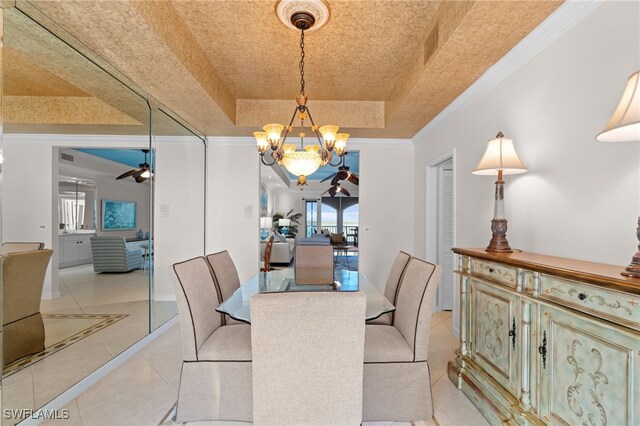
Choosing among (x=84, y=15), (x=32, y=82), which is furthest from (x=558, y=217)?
(x=32, y=82)

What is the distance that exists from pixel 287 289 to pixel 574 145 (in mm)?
2081

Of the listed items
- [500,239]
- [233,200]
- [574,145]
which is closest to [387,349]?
[500,239]

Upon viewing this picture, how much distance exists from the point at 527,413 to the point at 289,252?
21.8ft

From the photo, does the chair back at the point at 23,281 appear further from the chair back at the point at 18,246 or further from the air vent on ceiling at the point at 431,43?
the air vent on ceiling at the point at 431,43

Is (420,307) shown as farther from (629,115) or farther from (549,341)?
(629,115)

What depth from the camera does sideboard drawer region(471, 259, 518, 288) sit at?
169cm

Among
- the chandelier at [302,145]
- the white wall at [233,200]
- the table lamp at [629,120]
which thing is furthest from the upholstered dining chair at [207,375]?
the white wall at [233,200]

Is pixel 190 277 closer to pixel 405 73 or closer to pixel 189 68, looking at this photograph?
pixel 189 68

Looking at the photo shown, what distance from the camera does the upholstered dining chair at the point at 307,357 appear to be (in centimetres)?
124

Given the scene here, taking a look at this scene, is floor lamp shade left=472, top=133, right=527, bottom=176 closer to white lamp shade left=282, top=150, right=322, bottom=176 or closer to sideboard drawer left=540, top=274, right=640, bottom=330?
sideboard drawer left=540, top=274, right=640, bottom=330

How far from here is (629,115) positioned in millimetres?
1035

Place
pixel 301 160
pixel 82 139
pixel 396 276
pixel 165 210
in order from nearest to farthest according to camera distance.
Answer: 1. pixel 396 276
2. pixel 301 160
3. pixel 82 139
4. pixel 165 210

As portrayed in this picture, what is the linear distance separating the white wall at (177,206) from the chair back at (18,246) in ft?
5.97

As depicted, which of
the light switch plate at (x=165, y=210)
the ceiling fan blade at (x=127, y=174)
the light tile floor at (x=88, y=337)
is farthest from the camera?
the light switch plate at (x=165, y=210)
